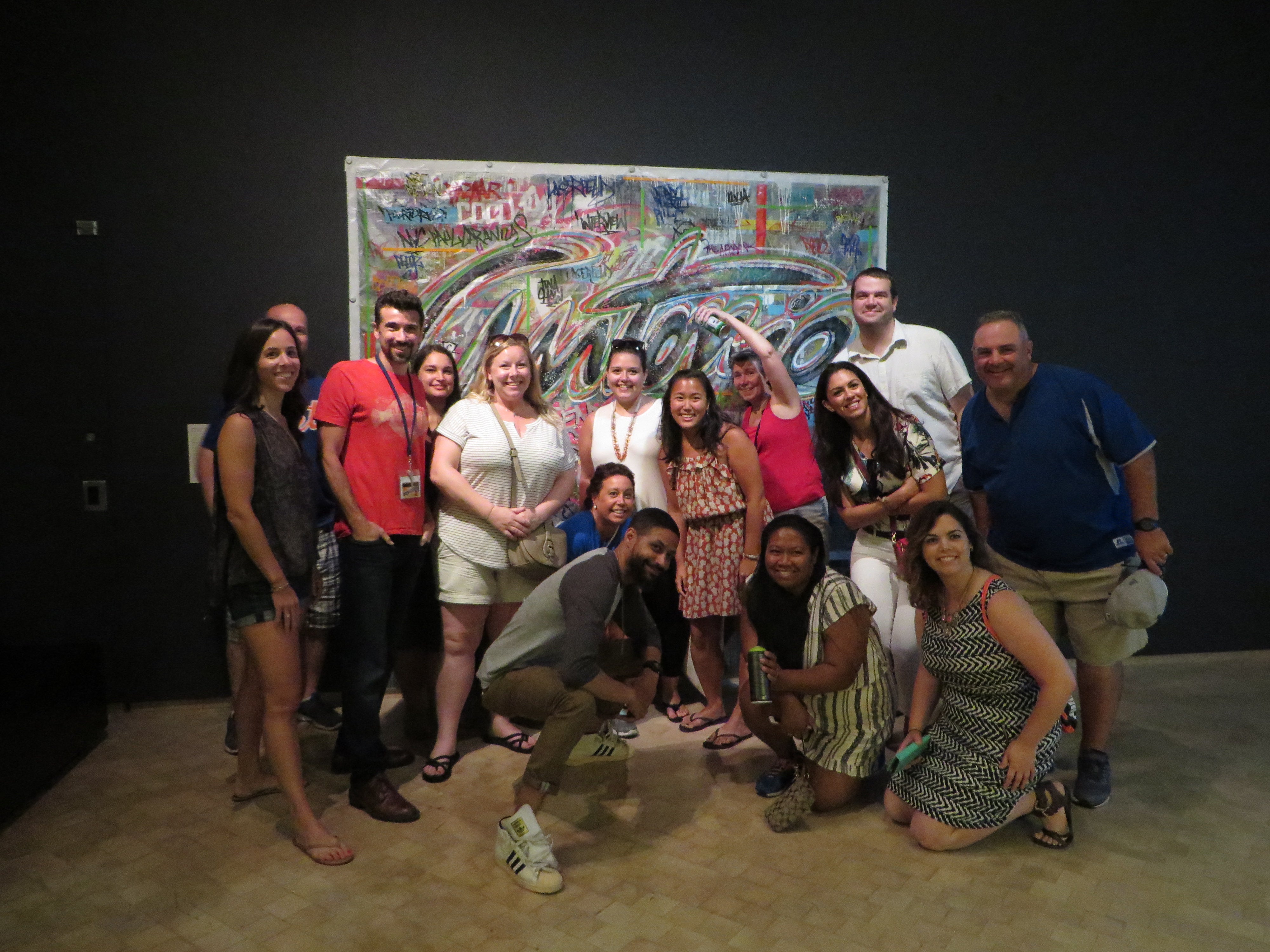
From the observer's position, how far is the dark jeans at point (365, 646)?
2.82 m

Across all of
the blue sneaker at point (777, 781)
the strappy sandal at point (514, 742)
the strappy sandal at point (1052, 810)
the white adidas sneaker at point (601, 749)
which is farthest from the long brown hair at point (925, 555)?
the strappy sandal at point (514, 742)

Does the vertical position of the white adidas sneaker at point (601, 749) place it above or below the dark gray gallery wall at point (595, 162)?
below

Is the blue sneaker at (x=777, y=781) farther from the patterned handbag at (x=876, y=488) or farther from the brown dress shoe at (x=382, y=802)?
the brown dress shoe at (x=382, y=802)

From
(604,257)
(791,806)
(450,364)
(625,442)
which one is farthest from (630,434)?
(791,806)

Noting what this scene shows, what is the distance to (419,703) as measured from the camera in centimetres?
349

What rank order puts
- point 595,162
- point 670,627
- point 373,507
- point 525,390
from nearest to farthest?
point 373,507
point 525,390
point 670,627
point 595,162

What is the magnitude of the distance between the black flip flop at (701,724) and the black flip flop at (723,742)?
0.52ft

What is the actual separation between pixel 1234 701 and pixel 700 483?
262 cm

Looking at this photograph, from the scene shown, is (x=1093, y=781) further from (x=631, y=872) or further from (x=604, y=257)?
(x=604, y=257)

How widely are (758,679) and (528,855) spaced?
2.78 ft

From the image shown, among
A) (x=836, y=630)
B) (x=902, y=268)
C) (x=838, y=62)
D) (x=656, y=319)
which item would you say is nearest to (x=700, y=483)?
(x=836, y=630)

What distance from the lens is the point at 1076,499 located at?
2891 mm

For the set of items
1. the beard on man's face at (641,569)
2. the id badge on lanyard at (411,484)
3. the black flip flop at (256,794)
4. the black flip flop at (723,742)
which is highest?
the id badge on lanyard at (411,484)

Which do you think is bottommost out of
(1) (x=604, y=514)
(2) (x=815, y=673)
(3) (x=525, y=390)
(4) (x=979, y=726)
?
(4) (x=979, y=726)
